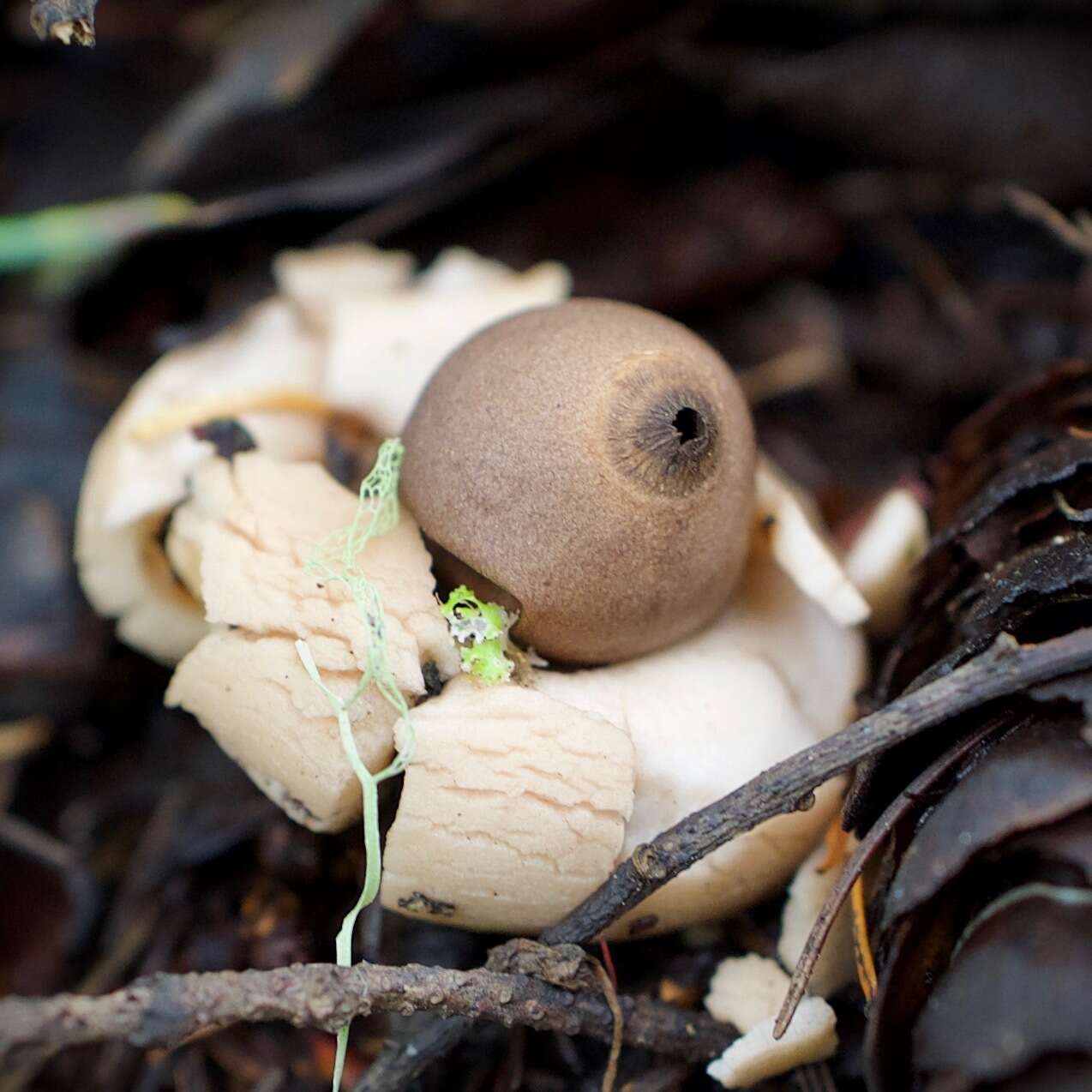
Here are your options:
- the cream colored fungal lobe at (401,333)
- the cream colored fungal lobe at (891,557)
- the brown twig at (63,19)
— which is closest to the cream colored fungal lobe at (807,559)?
the cream colored fungal lobe at (891,557)

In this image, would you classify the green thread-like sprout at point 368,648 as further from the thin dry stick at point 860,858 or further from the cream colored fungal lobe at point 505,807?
the thin dry stick at point 860,858

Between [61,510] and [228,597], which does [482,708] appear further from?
[61,510]

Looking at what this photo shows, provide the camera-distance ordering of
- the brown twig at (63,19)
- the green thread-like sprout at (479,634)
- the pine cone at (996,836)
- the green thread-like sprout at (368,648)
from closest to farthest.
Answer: the pine cone at (996,836)
the brown twig at (63,19)
the green thread-like sprout at (368,648)
the green thread-like sprout at (479,634)

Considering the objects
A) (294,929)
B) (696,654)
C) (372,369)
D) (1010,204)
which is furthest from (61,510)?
(1010,204)

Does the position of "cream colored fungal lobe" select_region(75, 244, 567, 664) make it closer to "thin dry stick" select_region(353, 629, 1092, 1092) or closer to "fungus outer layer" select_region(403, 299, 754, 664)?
"fungus outer layer" select_region(403, 299, 754, 664)

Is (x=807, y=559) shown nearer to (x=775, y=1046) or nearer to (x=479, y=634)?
(x=479, y=634)

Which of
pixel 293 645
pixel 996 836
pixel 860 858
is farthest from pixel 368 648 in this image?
pixel 996 836
